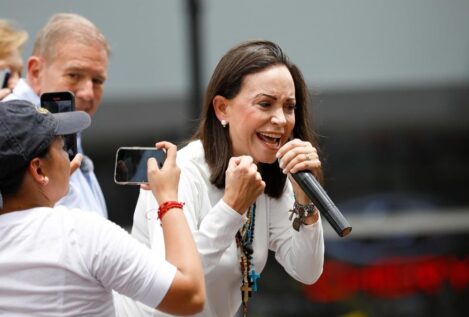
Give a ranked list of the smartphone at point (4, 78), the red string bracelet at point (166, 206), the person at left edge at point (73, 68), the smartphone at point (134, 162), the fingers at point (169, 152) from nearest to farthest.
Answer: the red string bracelet at point (166, 206)
the fingers at point (169, 152)
the smartphone at point (134, 162)
the person at left edge at point (73, 68)
the smartphone at point (4, 78)

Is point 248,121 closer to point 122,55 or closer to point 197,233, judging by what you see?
point 197,233

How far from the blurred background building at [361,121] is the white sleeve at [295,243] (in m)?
5.25

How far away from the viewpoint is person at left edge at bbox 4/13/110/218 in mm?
4398

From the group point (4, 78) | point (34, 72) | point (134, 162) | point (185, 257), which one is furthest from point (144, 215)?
point (4, 78)

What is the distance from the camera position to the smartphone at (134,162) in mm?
3264

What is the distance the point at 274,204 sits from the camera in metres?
3.82

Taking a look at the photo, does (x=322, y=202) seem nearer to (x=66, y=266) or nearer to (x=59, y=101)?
(x=66, y=266)

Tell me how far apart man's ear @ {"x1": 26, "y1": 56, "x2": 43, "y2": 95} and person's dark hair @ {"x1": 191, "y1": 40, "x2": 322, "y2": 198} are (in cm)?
96

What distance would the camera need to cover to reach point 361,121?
9.47m

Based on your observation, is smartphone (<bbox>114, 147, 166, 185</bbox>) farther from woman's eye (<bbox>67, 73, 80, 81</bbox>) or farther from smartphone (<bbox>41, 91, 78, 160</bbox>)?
woman's eye (<bbox>67, 73, 80, 81</bbox>)

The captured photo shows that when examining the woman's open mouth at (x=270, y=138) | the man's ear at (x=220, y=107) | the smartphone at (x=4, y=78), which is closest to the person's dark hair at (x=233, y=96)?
the man's ear at (x=220, y=107)

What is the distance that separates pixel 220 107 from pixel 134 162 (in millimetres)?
577

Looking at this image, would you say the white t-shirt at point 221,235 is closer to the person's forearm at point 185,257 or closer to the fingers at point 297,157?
→ the fingers at point 297,157

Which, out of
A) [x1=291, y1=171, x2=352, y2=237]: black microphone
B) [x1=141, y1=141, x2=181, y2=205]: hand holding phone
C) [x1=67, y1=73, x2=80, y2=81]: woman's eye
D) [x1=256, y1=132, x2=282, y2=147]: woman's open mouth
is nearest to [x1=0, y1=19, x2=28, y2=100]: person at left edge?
[x1=67, y1=73, x2=80, y2=81]: woman's eye
